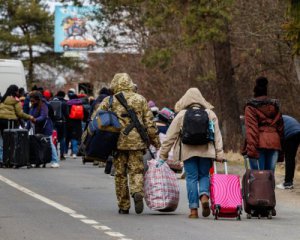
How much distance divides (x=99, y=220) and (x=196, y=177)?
155 cm

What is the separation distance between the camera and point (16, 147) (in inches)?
1016

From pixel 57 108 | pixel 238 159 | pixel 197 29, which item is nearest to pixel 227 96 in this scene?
pixel 197 29

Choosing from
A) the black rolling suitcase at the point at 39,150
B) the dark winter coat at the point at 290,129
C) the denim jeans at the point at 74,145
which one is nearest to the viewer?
the dark winter coat at the point at 290,129

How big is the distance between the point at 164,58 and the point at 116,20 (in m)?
5.88

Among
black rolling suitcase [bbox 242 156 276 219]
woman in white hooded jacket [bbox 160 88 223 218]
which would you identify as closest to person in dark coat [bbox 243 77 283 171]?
black rolling suitcase [bbox 242 156 276 219]

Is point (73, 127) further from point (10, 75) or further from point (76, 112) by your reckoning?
point (10, 75)

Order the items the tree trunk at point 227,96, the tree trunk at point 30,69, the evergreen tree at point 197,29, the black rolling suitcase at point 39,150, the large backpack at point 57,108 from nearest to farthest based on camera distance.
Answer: the black rolling suitcase at point 39,150 → the evergreen tree at point 197,29 → the large backpack at point 57,108 → the tree trunk at point 227,96 → the tree trunk at point 30,69

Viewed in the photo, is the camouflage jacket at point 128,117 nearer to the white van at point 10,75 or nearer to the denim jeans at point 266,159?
the denim jeans at point 266,159

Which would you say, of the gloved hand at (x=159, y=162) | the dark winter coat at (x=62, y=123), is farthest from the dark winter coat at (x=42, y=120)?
the gloved hand at (x=159, y=162)

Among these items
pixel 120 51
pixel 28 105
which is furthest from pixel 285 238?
pixel 120 51

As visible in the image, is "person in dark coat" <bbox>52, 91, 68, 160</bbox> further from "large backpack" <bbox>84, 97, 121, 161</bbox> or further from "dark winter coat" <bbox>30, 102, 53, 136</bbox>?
"large backpack" <bbox>84, 97, 121, 161</bbox>

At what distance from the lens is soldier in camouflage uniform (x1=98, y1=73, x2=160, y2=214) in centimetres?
1541

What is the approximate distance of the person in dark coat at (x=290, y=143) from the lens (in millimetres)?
20109

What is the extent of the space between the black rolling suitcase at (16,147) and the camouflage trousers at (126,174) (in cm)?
1045
